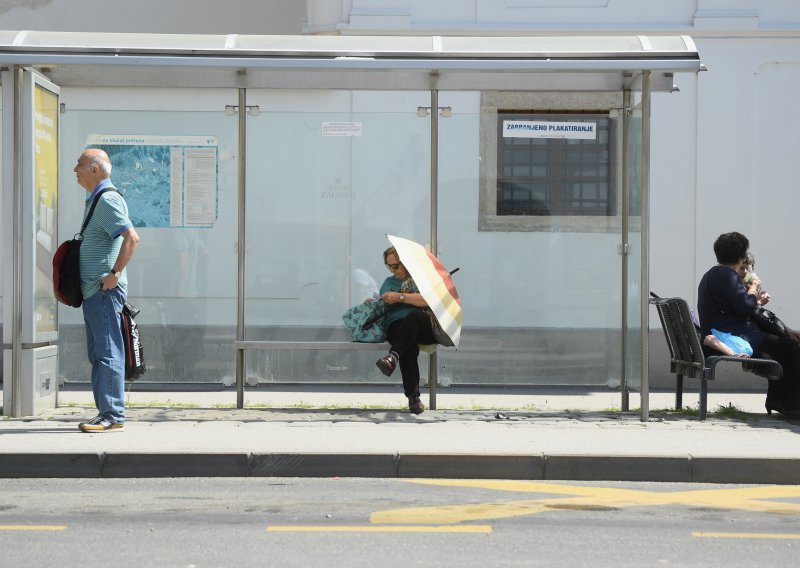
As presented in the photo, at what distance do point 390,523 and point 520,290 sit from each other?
15.6ft

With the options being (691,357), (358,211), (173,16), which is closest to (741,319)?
(691,357)

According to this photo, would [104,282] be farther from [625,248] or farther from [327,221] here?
[625,248]

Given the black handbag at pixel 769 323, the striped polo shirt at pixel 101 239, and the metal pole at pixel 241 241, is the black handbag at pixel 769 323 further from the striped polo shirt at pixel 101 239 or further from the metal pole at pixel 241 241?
the striped polo shirt at pixel 101 239

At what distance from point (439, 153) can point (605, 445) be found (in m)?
3.34

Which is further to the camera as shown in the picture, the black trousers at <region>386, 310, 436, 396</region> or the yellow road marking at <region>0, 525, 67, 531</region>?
the black trousers at <region>386, 310, 436, 396</region>

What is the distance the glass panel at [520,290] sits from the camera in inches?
412

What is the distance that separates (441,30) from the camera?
13.3 m

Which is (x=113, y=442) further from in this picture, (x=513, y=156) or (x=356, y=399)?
(x=513, y=156)

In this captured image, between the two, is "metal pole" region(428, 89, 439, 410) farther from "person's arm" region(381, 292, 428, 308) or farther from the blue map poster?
the blue map poster

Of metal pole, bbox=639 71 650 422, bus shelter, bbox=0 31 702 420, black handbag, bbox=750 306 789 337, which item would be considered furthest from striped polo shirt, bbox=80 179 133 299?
black handbag, bbox=750 306 789 337

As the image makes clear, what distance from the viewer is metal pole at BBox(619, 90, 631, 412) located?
10281 mm

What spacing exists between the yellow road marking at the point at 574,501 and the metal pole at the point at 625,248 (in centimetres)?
285

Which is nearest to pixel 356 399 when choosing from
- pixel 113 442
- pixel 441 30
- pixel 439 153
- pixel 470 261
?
pixel 470 261

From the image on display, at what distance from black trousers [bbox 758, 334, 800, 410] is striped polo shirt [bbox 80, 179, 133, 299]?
489 cm
